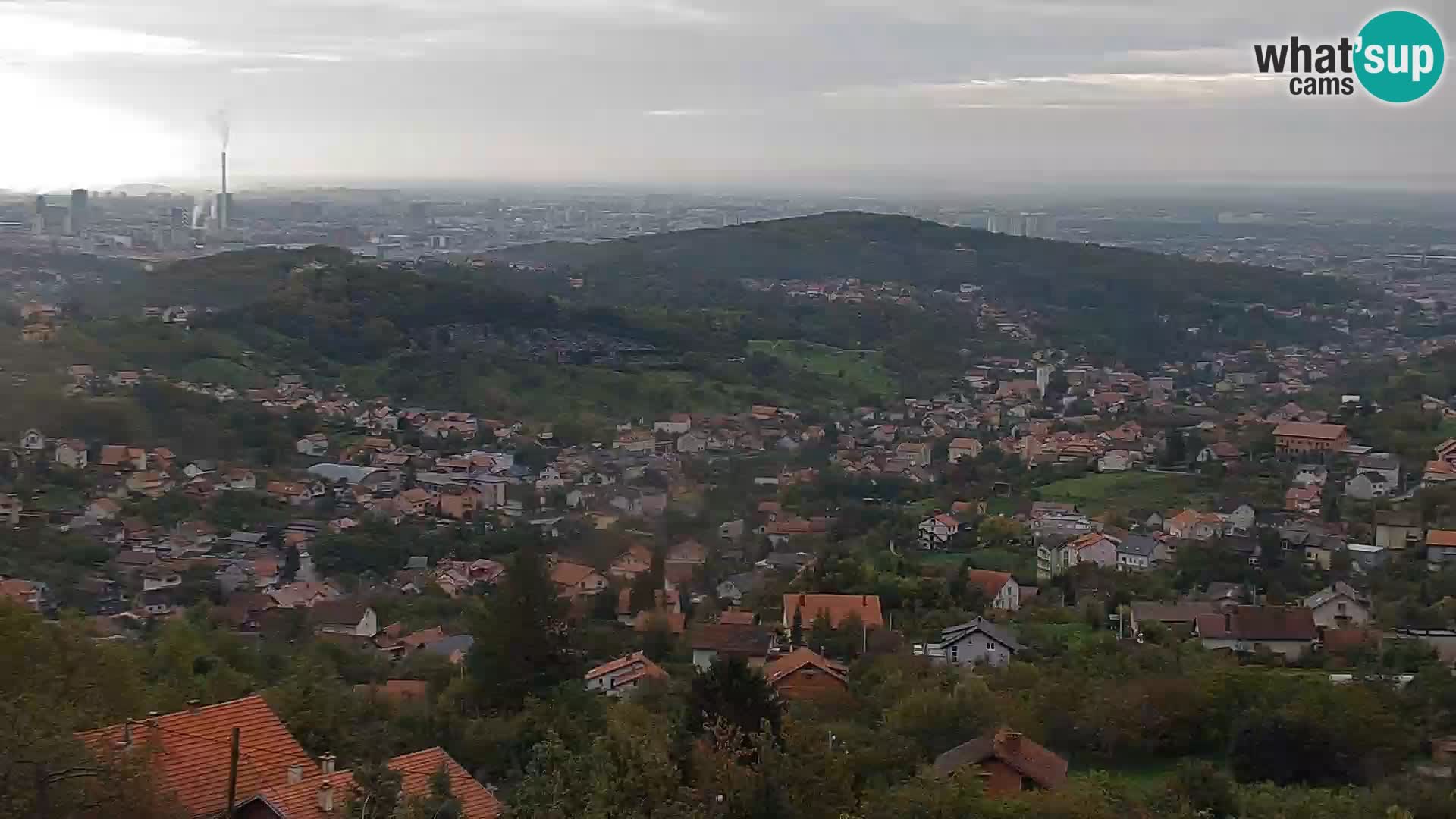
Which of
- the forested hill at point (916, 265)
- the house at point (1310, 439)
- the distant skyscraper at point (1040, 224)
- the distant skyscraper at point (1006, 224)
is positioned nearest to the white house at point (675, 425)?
the house at point (1310, 439)

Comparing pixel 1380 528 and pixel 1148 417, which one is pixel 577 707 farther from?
pixel 1148 417

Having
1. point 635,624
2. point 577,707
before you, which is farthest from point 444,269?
point 577,707

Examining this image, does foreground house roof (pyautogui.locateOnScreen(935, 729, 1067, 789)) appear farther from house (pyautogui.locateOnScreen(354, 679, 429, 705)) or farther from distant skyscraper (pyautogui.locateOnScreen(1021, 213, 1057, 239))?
distant skyscraper (pyautogui.locateOnScreen(1021, 213, 1057, 239))

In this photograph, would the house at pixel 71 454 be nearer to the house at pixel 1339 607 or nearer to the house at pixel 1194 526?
the house at pixel 1194 526

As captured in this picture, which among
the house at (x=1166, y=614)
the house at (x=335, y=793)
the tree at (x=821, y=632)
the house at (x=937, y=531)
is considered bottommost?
the house at (x=937, y=531)

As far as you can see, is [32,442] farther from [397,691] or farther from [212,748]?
[212,748]

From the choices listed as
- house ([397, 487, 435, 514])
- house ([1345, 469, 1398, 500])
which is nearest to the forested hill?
house ([397, 487, 435, 514])
